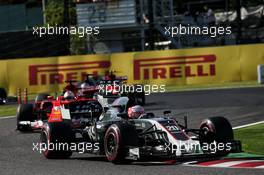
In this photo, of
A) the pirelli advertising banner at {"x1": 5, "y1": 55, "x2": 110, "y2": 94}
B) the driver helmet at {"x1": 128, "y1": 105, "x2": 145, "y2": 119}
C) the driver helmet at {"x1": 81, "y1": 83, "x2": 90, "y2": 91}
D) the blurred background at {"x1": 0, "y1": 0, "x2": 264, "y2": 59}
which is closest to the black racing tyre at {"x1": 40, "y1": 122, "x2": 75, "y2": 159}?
the driver helmet at {"x1": 128, "y1": 105, "x2": 145, "y2": 119}

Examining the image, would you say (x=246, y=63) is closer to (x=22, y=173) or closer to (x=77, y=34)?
(x=77, y=34)

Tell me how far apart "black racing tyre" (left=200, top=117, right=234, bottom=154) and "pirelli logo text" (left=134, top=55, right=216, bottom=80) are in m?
20.9

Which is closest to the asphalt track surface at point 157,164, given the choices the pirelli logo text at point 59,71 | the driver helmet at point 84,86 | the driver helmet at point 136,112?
the driver helmet at point 136,112

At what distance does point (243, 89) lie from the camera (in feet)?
102

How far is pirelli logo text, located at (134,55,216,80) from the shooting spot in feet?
116

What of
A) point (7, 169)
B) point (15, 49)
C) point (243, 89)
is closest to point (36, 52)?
point (15, 49)

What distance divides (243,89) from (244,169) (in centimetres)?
1916

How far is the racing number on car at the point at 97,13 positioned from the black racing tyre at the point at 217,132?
32136 mm

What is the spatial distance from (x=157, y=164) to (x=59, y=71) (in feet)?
78.5

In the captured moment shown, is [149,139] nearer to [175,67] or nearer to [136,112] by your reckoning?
[136,112]

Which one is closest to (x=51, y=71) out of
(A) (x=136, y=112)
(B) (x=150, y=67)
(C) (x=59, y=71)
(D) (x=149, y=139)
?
(C) (x=59, y=71)

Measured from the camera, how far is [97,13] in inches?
1833

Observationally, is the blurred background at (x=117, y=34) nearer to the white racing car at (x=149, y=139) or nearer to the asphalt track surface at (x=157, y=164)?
the asphalt track surface at (x=157, y=164)

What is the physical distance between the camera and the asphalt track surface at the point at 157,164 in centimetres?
1271
